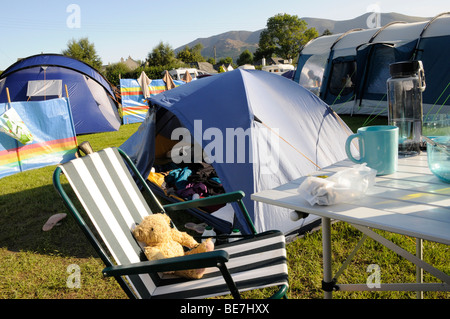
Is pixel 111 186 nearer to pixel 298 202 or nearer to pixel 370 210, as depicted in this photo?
pixel 298 202

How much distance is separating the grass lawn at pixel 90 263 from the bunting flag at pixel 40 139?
2.25m

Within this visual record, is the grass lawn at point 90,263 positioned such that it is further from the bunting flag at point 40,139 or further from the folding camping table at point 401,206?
the bunting flag at point 40,139

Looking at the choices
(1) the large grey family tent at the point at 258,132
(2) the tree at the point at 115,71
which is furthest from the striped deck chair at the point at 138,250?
(2) the tree at the point at 115,71

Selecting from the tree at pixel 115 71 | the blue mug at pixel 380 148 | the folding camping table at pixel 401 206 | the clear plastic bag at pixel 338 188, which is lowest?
the folding camping table at pixel 401 206

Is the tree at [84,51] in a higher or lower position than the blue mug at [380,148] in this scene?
higher

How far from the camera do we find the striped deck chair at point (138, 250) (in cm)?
133

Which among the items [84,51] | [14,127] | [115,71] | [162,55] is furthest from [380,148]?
[162,55]

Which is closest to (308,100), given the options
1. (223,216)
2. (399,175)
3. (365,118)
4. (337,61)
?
(223,216)

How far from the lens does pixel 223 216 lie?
9.80 ft

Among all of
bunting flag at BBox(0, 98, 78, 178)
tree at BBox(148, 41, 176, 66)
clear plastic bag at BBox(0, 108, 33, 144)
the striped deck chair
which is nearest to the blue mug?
the striped deck chair

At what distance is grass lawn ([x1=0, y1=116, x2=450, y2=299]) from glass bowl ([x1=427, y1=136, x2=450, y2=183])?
113cm

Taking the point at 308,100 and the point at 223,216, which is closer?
the point at 223,216

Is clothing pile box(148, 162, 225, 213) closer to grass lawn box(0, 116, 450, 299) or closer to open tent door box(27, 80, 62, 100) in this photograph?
grass lawn box(0, 116, 450, 299)

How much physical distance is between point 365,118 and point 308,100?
18.2ft
